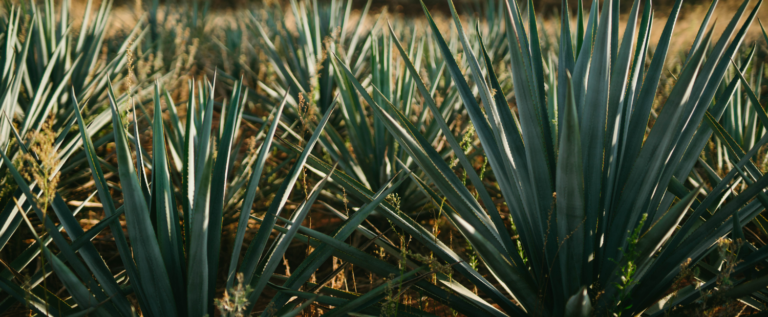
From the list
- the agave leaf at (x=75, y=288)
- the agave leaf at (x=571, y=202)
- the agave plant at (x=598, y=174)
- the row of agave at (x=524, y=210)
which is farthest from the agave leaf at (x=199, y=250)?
Answer: the agave leaf at (x=571, y=202)

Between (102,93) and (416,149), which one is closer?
(416,149)

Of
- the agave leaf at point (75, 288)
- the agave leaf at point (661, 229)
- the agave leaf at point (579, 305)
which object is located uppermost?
the agave leaf at point (661, 229)

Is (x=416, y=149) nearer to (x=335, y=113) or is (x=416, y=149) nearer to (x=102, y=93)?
(x=335, y=113)

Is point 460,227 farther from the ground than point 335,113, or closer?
farther from the ground

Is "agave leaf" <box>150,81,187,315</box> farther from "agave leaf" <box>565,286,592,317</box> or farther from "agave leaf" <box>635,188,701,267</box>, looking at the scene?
"agave leaf" <box>635,188,701,267</box>

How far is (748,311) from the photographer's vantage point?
1.38 meters

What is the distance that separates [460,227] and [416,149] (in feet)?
0.66

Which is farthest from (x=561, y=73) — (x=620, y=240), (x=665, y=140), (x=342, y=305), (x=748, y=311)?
(x=748, y=311)

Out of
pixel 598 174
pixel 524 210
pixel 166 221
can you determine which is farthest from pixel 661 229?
pixel 166 221

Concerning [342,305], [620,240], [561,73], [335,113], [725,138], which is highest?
[561,73]

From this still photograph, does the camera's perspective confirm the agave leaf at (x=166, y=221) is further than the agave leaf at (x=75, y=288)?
Yes

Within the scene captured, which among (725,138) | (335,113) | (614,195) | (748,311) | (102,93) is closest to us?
(614,195)

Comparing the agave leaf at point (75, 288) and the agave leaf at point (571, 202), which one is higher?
the agave leaf at point (571, 202)

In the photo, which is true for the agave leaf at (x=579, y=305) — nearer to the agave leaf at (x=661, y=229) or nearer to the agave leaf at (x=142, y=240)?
the agave leaf at (x=661, y=229)
